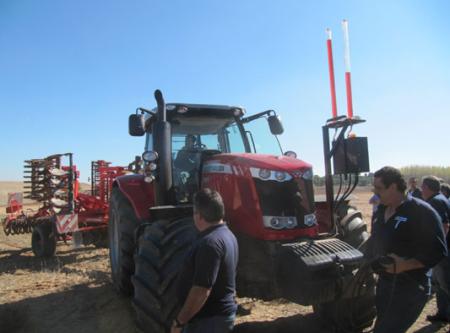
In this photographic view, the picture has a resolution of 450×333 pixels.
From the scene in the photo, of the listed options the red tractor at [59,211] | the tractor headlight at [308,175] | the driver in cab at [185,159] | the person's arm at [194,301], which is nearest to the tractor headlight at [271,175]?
the tractor headlight at [308,175]

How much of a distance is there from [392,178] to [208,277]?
1.45 metres

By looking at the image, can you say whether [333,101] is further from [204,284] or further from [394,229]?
[204,284]

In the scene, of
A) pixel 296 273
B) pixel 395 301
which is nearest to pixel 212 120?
pixel 296 273

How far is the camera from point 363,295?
4.06m

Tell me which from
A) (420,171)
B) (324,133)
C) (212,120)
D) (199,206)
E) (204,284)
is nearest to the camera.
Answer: (204,284)

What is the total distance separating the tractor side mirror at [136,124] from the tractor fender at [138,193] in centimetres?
98

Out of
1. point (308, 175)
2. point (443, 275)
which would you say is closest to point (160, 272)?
point (308, 175)

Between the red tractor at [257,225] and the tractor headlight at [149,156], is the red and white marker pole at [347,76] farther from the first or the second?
the tractor headlight at [149,156]

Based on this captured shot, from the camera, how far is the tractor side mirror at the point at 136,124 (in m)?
4.85

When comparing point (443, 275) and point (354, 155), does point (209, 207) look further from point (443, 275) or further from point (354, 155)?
point (443, 275)

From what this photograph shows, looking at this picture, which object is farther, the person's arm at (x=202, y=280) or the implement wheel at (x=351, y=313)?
the implement wheel at (x=351, y=313)

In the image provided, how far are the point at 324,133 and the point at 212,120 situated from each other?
67.0 inches

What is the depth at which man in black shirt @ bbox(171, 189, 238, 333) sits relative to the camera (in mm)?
2396

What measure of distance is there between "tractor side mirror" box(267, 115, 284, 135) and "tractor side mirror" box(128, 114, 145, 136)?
1607 millimetres
